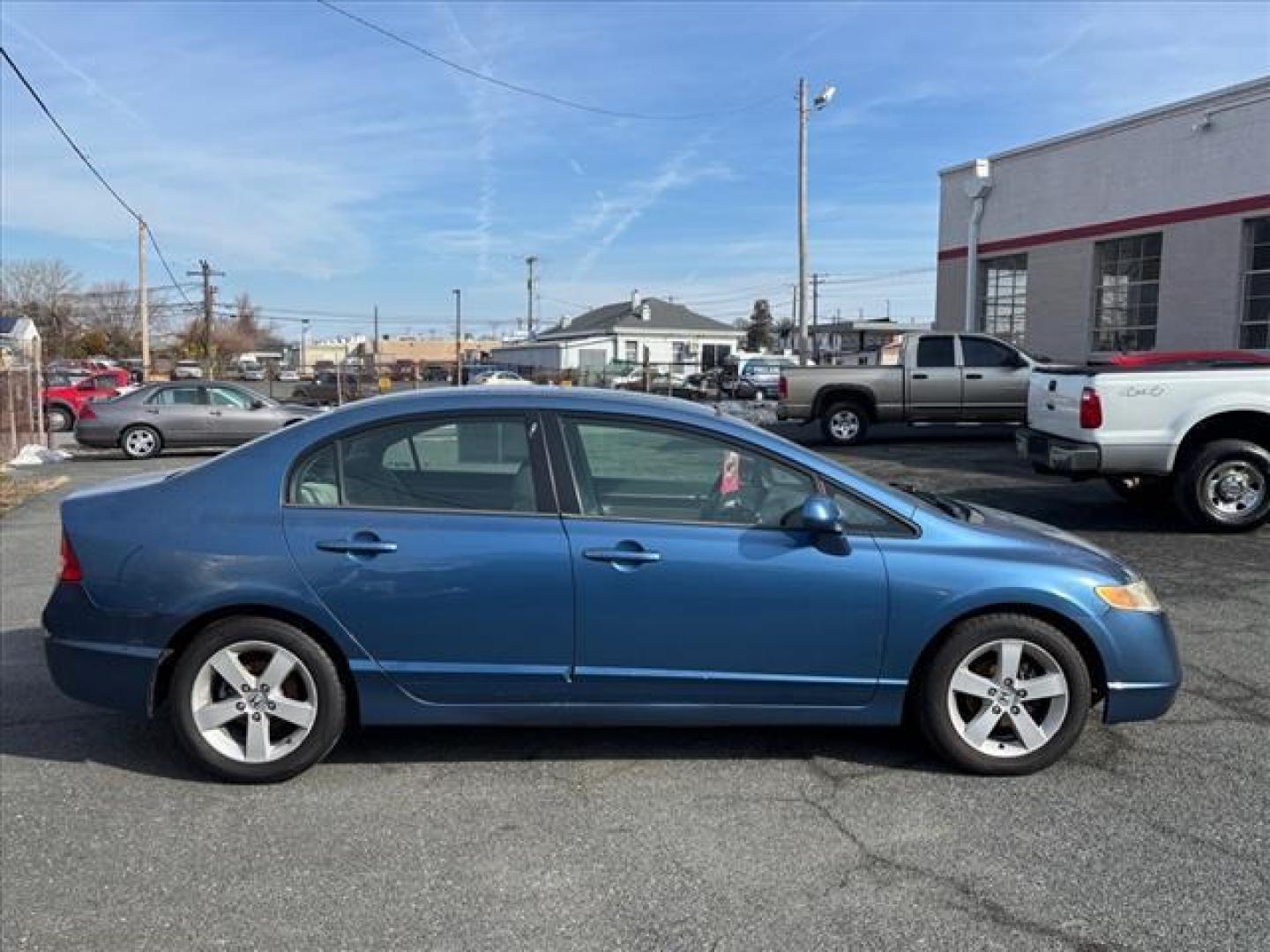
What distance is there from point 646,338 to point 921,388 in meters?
51.7

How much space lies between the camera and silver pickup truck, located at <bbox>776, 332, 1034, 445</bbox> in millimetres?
16203

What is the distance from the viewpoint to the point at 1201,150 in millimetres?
16344

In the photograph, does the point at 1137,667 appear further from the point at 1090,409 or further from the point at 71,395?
the point at 71,395

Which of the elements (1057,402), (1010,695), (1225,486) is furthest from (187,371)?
(1010,695)

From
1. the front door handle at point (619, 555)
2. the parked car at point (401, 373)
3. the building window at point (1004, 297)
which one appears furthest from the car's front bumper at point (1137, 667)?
the parked car at point (401, 373)

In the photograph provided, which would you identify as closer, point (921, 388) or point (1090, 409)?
point (1090, 409)

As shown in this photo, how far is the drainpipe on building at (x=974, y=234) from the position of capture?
21156 mm

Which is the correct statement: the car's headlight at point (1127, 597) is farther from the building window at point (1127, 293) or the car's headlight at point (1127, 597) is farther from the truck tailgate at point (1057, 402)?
the building window at point (1127, 293)

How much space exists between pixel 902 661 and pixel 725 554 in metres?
0.80

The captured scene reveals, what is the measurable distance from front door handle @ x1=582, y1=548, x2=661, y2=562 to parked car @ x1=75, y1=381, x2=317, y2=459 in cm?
1479

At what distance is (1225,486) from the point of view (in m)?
8.58

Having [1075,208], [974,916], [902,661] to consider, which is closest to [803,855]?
[974,916]

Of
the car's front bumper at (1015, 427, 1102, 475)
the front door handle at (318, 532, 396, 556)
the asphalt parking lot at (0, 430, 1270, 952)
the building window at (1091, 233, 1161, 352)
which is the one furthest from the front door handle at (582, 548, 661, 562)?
the building window at (1091, 233, 1161, 352)

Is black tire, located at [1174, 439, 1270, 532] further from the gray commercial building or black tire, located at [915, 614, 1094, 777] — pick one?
the gray commercial building
